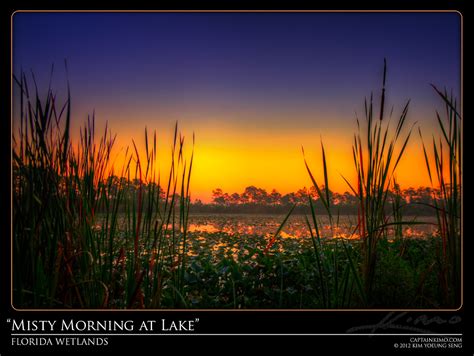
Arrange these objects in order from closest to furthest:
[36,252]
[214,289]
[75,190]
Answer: [36,252], [75,190], [214,289]

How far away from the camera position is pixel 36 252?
5.93ft

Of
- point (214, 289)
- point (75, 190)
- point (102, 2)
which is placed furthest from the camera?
point (214, 289)

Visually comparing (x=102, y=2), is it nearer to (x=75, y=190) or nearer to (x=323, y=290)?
(x=75, y=190)

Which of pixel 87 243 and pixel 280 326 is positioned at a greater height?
pixel 87 243

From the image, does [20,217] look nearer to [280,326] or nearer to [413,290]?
[280,326]

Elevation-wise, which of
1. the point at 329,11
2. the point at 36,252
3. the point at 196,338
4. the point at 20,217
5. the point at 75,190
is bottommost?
the point at 196,338

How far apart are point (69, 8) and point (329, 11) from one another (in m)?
1.37

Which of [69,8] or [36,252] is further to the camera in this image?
[69,8]

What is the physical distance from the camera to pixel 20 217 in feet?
5.95

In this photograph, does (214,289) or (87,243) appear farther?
(214,289)

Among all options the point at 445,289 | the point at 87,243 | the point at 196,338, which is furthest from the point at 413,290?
the point at 87,243

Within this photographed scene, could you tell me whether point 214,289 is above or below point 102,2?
below
